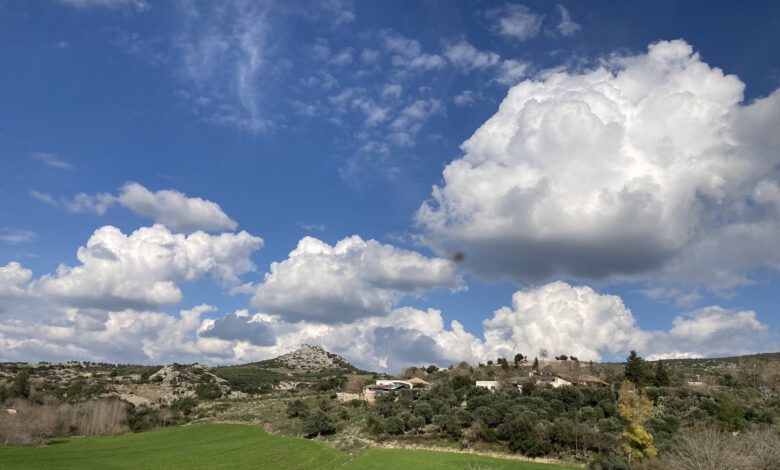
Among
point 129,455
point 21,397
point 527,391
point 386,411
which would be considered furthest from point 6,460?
point 527,391

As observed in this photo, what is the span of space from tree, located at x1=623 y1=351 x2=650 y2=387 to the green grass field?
51.8 metres

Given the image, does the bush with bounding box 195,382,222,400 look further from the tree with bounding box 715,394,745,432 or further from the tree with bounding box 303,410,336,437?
the tree with bounding box 715,394,745,432

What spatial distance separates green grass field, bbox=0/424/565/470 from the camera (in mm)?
43094

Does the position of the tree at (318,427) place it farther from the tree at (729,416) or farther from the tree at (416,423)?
the tree at (729,416)

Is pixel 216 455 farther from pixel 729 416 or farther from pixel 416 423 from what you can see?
pixel 729 416

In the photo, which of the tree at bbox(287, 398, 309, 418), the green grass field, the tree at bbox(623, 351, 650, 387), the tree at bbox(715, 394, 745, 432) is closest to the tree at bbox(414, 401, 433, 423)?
the green grass field

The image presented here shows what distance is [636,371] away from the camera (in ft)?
284

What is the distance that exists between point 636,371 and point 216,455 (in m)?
66.1

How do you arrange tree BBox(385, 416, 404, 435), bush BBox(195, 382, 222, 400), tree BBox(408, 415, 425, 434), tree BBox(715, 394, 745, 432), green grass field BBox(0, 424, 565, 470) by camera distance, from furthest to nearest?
bush BBox(195, 382, 222, 400)
tree BBox(385, 416, 404, 435)
tree BBox(408, 415, 425, 434)
tree BBox(715, 394, 745, 432)
green grass field BBox(0, 424, 565, 470)

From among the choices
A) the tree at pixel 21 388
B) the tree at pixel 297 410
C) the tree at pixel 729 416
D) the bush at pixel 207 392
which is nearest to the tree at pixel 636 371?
the tree at pixel 729 416

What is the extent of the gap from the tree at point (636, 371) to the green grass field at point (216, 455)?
51.8 metres

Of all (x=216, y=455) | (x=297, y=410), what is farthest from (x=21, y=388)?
(x=216, y=455)

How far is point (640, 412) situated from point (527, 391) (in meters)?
23.9

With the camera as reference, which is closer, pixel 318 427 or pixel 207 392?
pixel 318 427
